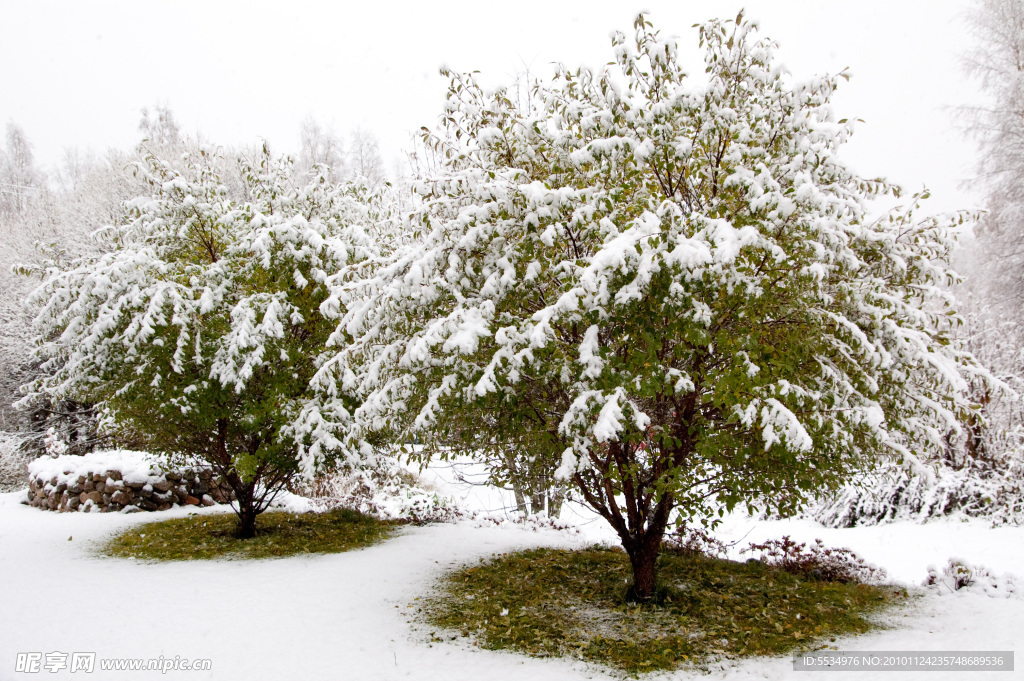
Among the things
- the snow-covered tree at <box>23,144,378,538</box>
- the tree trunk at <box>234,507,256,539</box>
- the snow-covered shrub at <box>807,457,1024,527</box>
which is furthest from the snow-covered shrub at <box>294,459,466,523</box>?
the snow-covered shrub at <box>807,457,1024,527</box>

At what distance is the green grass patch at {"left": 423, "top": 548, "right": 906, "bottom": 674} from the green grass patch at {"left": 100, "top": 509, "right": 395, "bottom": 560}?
227cm

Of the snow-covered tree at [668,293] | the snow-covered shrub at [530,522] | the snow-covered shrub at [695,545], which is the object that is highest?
the snow-covered tree at [668,293]

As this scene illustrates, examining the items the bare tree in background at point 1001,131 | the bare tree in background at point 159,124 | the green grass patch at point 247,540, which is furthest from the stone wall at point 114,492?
the bare tree in background at point 159,124

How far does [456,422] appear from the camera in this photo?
4750mm

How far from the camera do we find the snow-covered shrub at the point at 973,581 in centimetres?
485

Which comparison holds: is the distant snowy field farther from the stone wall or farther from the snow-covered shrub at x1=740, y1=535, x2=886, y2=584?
the stone wall

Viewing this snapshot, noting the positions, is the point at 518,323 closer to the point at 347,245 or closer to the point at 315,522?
the point at 347,245

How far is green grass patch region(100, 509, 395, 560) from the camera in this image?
664 centimetres

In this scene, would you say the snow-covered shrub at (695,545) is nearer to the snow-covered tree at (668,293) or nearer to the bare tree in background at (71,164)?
the snow-covered tree at (668,293)

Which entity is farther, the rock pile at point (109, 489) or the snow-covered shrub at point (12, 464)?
the snow-covered shrub at point (12, 464)

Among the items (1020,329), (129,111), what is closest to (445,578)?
(1020,329)

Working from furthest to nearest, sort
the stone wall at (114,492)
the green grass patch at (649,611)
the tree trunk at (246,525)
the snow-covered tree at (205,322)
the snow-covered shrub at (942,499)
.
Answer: the stone wall at (114,492) < the snow-covered shrub at (942,499) < the tree trunk at (246,525) < the snow-covered tree at (205,322) < the green grass patch at (649,611)

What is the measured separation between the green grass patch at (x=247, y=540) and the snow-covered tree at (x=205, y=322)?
0.66 metres

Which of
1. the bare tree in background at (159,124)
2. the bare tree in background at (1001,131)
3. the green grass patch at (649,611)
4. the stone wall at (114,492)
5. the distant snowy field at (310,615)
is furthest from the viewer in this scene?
the bare tree in background at (159,124)
